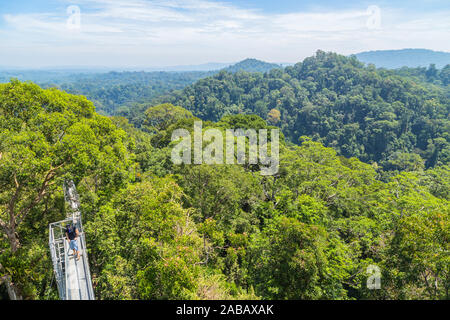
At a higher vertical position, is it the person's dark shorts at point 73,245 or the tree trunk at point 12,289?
the person's dark shorts at point 73,245

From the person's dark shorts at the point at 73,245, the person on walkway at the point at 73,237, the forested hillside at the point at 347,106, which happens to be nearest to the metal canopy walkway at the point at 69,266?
the person on walkway at the point at 73,237

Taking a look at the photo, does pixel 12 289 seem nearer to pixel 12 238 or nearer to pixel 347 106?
pixel 12 238

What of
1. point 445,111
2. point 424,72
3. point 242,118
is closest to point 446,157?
point 445,111

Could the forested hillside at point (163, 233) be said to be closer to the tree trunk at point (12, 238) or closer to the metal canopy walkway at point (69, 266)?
the tree trunk at point (12, 238)

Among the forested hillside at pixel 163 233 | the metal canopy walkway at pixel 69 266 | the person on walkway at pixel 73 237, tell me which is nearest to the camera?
the metal canopy walkway at pixel 69 266

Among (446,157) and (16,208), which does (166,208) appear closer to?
(16,208)

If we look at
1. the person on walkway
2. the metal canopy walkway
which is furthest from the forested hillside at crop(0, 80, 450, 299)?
the metal canopy walkway

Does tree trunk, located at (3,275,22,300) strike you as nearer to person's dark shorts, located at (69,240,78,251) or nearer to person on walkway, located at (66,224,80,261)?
person on walkway, located at (66,224,80,261)
